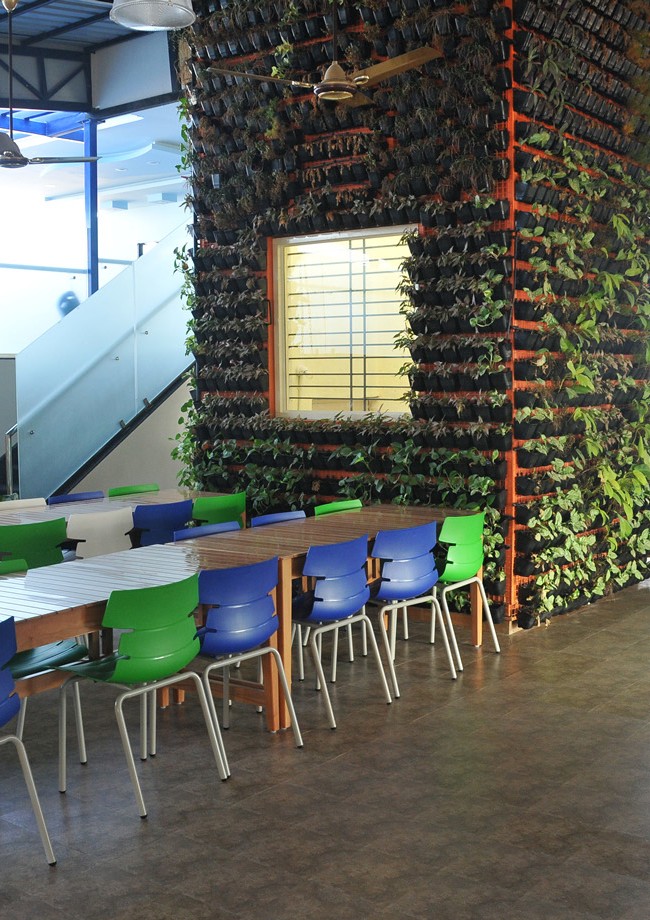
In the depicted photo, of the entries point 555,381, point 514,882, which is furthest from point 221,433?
point 514,882

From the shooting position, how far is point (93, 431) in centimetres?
1043

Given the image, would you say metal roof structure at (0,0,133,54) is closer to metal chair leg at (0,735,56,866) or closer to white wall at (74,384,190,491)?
white wall at (74,384,190,491)

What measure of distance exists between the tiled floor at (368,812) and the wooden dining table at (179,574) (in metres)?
0.51

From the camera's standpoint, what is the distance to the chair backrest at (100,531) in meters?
6.36

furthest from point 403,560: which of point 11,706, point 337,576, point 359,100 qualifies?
point 359,100

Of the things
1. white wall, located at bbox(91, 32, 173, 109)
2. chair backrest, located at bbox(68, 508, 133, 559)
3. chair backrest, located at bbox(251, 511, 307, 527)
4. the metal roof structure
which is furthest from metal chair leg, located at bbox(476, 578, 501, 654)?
white wall, located at bbox(91, 32, 173, 109)

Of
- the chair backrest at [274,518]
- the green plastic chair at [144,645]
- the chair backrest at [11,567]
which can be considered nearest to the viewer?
the green plastic chair at [144,645]

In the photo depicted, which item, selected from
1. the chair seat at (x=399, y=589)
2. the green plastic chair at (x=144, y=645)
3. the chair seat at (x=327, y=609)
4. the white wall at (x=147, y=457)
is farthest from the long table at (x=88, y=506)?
the white wall at (x=147, y=457)

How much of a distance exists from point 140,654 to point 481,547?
279 centimetres

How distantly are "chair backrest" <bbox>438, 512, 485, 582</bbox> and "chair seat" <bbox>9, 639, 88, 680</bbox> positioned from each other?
91.3 inches

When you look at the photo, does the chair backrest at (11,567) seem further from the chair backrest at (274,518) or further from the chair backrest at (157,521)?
the chair backrest at (157,521)

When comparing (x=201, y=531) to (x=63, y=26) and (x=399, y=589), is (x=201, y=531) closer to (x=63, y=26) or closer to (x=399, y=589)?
(x=399, y=589)

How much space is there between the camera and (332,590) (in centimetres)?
518

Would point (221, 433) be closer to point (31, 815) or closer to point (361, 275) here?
point (361, 275)
